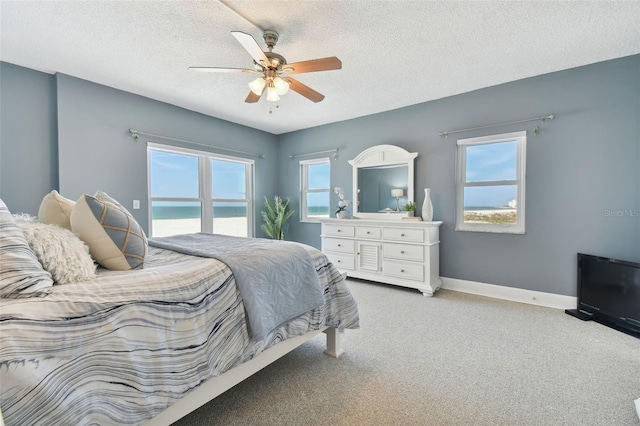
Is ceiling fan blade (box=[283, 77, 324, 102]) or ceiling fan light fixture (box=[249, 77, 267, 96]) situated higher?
ceiling fan blade (box=[283, 77, 324, 102])

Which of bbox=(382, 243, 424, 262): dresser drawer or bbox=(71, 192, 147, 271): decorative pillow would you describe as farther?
bbox=(382, 243, 424, 262): dresser drawer

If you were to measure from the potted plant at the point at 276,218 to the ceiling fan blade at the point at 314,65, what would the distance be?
9.93ft

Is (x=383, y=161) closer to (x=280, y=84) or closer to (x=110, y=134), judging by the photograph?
(x=280, y=84)

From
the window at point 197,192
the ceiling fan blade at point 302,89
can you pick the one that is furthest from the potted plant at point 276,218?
the ceiling fan blade at point 302,89

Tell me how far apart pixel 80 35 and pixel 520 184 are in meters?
4.55

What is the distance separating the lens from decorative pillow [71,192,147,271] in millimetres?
1306

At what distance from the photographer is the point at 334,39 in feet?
7.54

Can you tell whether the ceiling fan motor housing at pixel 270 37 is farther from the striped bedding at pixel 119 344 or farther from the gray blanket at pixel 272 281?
the striped bedding at pixel 119 344

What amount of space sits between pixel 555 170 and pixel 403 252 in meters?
1.85

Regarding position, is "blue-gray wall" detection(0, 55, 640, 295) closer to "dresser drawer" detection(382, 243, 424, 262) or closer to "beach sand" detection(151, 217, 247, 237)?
"beach sand" detection(151, 217, 247, 237)

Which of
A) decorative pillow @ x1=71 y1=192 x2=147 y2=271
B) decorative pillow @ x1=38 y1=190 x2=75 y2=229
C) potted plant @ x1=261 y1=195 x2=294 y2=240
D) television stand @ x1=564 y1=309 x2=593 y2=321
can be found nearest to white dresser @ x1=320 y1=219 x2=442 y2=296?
potted plant @ x1=261 y1=195 x2=294 y2=240

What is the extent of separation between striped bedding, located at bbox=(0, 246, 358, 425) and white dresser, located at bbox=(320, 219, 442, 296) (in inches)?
95.8

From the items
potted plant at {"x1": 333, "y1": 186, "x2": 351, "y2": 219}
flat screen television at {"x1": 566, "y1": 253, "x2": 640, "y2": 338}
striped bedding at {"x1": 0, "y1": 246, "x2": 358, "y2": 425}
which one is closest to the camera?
striped bedding at {"x1": 0, "y1": 246, "x2": 358, "y2": 425}

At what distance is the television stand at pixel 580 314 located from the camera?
256cm
